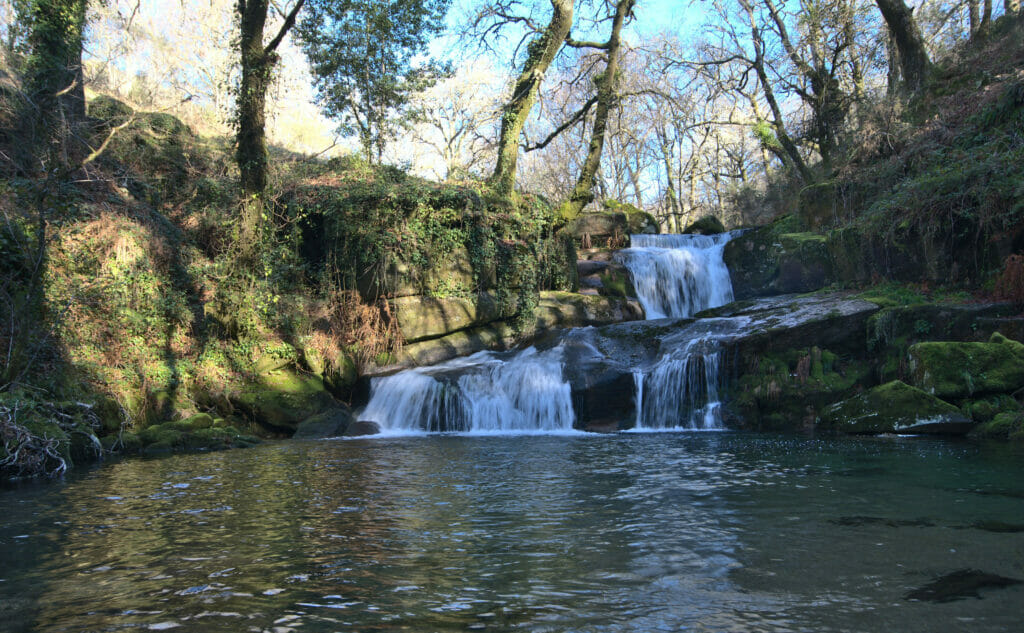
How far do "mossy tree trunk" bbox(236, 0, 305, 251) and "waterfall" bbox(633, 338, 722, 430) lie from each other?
9163mm

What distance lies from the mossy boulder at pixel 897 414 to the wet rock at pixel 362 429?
8.45 metres

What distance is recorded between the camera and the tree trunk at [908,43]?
1711 centimetres

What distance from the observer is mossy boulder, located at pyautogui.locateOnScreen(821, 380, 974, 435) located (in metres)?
9.28

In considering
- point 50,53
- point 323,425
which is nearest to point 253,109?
point 50,53

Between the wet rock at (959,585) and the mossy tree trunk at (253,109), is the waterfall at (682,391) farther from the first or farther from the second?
the mossy tree trunk at (253,109)

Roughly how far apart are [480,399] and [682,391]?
414 cm

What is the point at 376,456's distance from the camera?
903 centimetres

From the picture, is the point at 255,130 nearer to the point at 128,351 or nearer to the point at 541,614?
the point at 128,351

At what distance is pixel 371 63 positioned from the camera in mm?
18172

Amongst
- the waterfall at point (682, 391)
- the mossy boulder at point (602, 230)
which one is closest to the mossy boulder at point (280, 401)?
the waterfall at point (682, 391)

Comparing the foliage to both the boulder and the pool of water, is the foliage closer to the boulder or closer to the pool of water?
the boulder

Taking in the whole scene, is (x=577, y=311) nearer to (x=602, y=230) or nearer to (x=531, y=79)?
(x=602, y=230)

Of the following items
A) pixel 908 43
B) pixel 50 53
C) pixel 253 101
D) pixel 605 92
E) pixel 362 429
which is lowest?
pixel 362 429

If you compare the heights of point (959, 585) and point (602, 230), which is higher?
point (602, 230)
